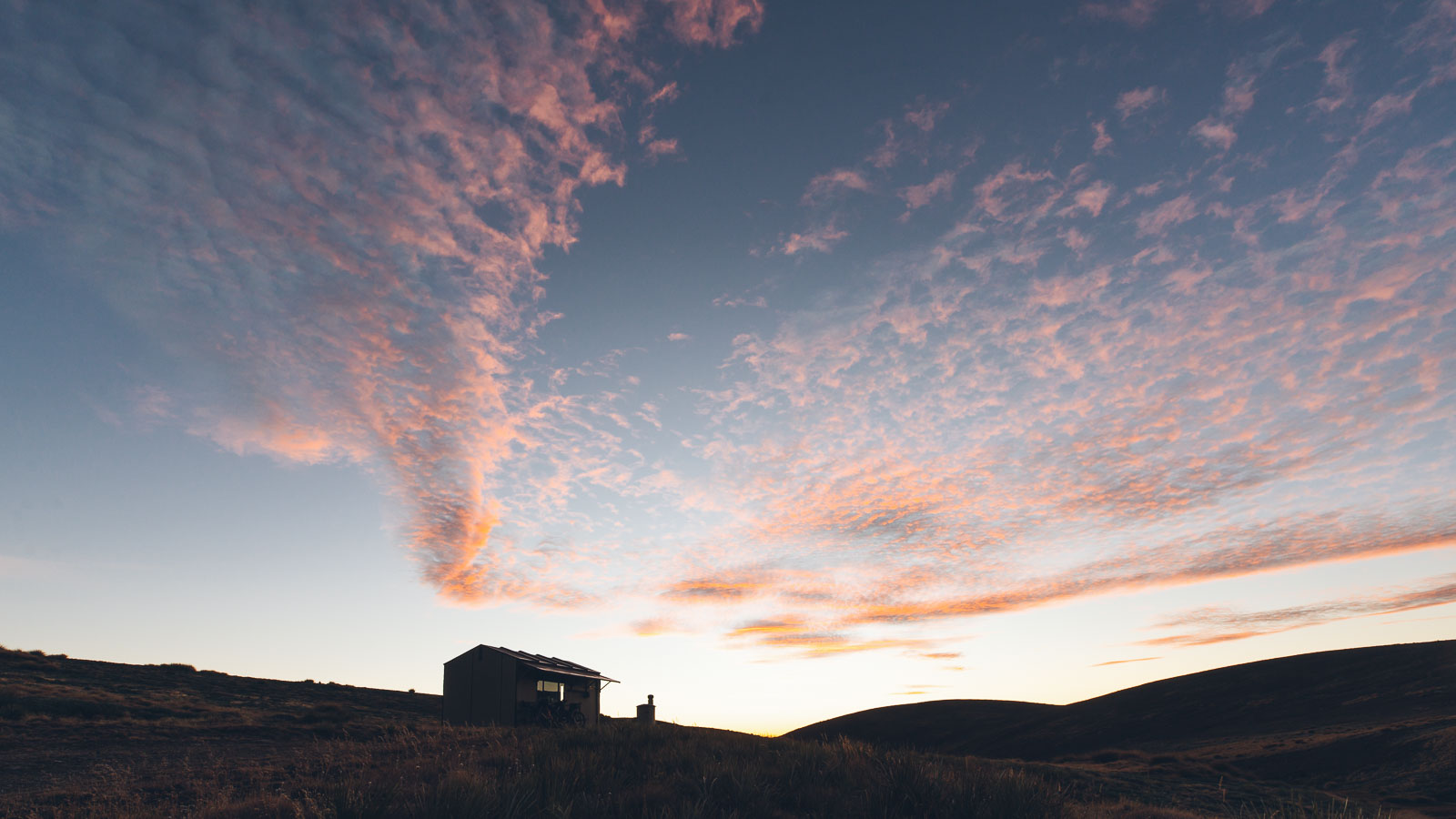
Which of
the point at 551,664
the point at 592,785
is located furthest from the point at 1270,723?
the point at 592,785

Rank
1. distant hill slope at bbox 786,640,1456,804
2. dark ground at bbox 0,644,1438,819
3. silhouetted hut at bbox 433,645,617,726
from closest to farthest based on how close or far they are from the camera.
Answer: dark ground at bbox 0,644,1438,819 → silhouetted hut at bbox 433,645,617,726 → distant hill slope at bbox 786,640,1456,804

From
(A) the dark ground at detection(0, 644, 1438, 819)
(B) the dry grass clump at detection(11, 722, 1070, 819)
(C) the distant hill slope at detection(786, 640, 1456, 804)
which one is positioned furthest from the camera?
(C) the distant hill slope at detection(786, 640, 1456, 804)

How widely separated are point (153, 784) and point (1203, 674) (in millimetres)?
103849

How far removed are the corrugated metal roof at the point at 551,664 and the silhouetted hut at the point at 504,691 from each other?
0.05 m

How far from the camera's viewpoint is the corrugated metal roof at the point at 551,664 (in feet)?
113

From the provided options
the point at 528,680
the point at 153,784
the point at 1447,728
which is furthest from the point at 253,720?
the point at 1447,728

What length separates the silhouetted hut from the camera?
32938 millimetres

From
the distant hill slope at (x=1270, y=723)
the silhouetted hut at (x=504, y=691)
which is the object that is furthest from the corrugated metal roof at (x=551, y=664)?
the distant hill slope at (x=1270, y=723)

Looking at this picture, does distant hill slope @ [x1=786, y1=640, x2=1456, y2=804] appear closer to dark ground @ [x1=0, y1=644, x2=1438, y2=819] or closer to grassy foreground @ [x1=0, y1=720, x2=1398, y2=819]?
dark ground @ [x1=0, y1=644, x2=1438, y2=819]

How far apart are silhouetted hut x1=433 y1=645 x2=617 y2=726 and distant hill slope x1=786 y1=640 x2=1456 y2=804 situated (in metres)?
14.1

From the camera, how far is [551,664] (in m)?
38.4

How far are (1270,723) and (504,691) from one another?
67044 mm

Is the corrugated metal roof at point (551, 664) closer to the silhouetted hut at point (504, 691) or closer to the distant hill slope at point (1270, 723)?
the silhouetted hut at point (504, 691)

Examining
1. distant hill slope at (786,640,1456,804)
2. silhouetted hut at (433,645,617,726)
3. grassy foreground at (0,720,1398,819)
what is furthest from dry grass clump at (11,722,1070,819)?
silhouetted hut at (433,645,617,726)
